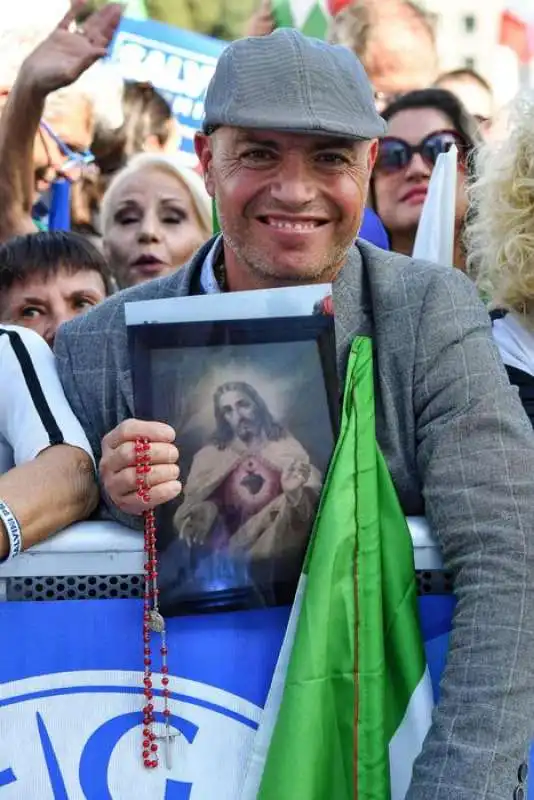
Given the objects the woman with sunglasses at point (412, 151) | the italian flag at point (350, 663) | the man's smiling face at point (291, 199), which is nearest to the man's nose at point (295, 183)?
the man's smiling face at point (291, 199)

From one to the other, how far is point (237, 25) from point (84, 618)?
14.7 ft

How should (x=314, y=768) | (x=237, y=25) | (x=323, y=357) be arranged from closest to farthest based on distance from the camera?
1. (x=314, y=768)
2. (x=323, y=357)
3. (x=237, y=25)

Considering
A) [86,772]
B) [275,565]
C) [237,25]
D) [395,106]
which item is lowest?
[86,772]

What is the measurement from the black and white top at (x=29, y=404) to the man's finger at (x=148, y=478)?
18cm

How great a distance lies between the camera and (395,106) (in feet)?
11.7

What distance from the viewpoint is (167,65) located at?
5.32 metres

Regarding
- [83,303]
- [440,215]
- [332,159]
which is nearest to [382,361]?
[332,159]

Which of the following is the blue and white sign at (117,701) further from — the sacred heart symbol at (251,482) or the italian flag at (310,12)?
the italian flag at (310,12)

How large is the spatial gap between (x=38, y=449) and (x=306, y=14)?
4496 mm

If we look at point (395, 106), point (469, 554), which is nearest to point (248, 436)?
point (469, 554)

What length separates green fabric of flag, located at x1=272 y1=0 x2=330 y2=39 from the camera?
561cm

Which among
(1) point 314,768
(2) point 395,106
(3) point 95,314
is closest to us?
(1) point 314,768

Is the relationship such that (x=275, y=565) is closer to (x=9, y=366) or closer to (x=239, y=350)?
(x=239, y=350)

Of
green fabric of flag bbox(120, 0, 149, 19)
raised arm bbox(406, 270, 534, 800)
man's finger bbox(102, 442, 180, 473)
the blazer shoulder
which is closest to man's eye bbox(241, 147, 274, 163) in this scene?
the blazer shoulder
